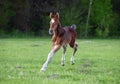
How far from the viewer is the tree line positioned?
53125 millimetres

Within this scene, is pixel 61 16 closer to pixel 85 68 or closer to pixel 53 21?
pixel 85 68

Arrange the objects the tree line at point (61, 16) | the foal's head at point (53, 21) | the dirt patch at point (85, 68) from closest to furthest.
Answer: the dirt patch at point (85, 68) < the foal's head at point (53, 21) < the tree line at point (61, 16)

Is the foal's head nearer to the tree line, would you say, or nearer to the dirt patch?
the dirt patch

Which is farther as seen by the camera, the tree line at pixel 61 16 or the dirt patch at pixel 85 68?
the tree line at pixel 61 16

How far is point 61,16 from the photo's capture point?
53969mm

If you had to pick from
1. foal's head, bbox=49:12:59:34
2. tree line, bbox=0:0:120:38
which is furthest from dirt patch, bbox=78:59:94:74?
tree line, bbox=0:0:120:38

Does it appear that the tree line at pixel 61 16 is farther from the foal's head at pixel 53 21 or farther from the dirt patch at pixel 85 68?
the foal's head at pixel 53 21

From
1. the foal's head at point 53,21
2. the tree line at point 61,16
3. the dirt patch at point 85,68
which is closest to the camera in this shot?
the dirt patch at point 85,68

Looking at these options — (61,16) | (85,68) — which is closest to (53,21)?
(85,68)

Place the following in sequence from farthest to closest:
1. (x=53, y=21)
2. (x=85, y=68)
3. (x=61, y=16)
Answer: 1. (x=61, y=16)
2. (x=85, y=68)
3. (x=53, y=21)

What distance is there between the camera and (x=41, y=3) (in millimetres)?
55938

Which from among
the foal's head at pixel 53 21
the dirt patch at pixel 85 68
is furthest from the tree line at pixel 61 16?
the foal's head at pixel 53 21

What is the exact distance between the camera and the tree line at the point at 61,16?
53.1 metres

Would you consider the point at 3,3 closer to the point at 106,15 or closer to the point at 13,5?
the point at 13,5
